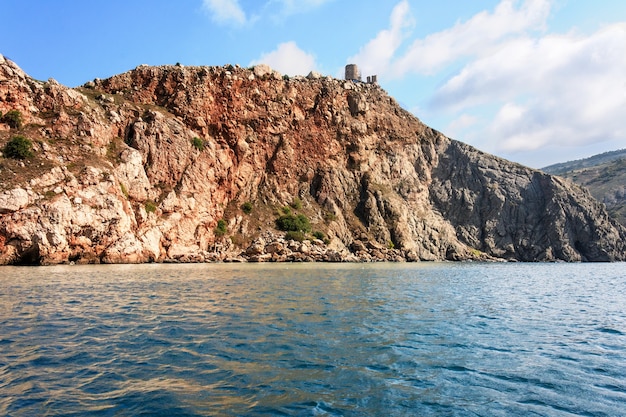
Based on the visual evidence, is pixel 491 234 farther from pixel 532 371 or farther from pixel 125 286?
pixel 532 371

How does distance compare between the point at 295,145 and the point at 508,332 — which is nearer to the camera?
the point at 508,332

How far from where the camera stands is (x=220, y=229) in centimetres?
6919

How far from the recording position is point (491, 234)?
94.6 meters

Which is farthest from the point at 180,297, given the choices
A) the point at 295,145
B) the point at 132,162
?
the point at 295,145

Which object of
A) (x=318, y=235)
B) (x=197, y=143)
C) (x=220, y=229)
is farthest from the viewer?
(x=318, y=235)

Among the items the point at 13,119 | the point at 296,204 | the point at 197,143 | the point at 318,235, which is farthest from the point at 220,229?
the point at 13,119

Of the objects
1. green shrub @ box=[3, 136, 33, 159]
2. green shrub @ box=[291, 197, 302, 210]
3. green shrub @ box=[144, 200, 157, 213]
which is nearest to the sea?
green shrub @ box=[3, 136, 33, 159]

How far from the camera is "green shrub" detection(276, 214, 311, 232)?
73.7 m

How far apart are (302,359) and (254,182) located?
7069 cm

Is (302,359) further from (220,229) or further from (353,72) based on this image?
(353,72)

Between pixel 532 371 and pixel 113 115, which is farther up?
pixel 113 115

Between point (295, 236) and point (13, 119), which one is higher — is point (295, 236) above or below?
below

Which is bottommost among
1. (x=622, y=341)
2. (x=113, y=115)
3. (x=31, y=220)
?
(x=622, y=341)

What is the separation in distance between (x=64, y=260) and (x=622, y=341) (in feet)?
155
